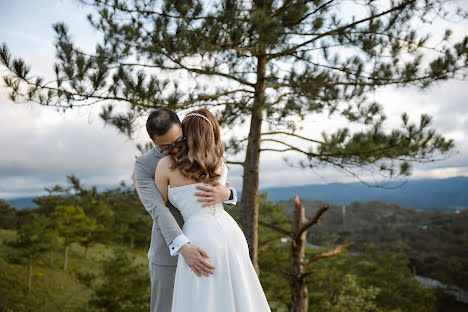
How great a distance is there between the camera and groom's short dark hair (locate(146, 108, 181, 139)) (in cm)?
189

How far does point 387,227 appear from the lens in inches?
1478

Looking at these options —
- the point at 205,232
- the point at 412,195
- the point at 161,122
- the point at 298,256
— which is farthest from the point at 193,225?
the point at 412,195

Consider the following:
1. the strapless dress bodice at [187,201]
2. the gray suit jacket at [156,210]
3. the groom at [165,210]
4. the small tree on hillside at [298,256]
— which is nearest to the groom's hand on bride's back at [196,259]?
the groom at [165,210]

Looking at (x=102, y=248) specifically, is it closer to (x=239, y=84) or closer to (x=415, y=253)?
(x=239, y=84)

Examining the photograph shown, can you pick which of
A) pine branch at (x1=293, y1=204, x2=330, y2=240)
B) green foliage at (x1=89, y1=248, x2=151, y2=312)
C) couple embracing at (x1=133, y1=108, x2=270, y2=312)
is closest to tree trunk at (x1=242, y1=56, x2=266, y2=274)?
pine branch at (x1=293, y1=204, x2=330, y2=240)

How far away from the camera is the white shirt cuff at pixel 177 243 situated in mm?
1799

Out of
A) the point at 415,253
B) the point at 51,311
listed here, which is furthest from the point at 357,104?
the point at 415,253

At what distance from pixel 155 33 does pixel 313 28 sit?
7.34 ft

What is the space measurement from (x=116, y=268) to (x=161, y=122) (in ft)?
32.2

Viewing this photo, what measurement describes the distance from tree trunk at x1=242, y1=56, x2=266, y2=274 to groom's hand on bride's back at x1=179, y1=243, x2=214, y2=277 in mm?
3027

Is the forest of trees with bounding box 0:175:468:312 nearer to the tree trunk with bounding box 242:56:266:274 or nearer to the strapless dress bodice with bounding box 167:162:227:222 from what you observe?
the tree trunk with bounding box 242:56:266:274

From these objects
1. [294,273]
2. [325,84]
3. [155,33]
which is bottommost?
[294,273]

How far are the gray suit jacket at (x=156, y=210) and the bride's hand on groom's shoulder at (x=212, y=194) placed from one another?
6.6 inches

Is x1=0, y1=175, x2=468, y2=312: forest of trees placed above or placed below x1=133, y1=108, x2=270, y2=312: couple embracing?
below
